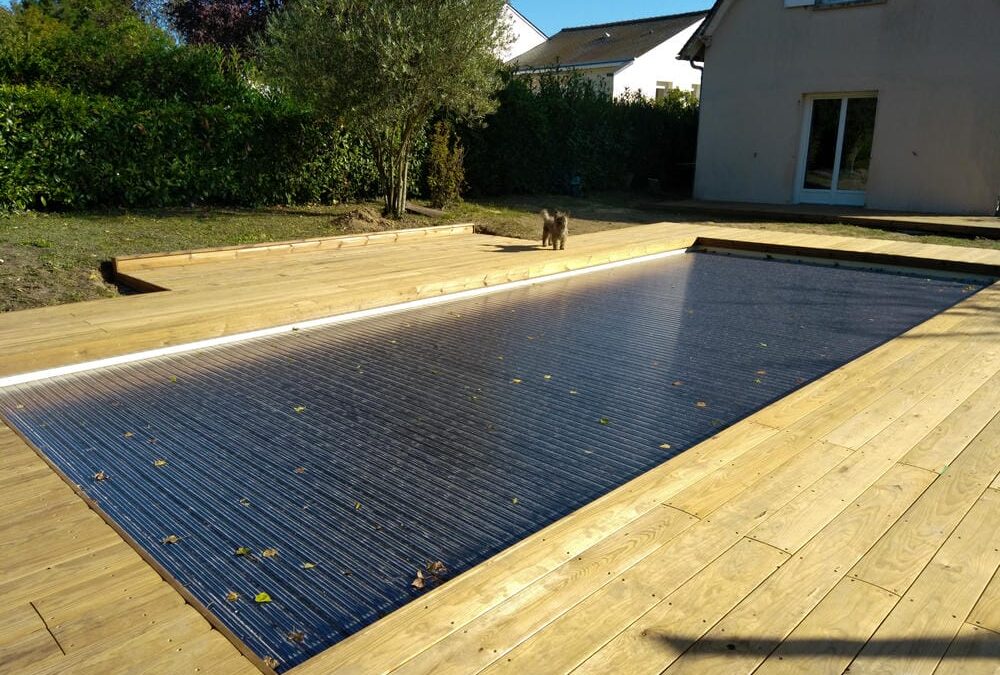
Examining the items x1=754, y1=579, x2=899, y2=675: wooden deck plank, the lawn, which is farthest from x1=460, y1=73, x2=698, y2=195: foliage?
x1=754, y1=579, x2=899, y2=675: wooden deck plank

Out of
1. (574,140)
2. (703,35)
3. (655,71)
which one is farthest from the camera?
(655,71)

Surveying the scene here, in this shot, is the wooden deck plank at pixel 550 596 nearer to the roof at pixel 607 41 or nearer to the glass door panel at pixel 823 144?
the glass door panel at pixel 823 144

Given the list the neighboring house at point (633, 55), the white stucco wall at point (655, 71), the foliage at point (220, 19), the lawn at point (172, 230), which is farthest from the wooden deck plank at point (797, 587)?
the white stucco wall at point (655, 71)

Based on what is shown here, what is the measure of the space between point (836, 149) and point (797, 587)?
39.1 ft

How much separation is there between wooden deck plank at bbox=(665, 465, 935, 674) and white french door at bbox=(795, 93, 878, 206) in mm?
11013

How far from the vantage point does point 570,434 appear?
3.03 meters

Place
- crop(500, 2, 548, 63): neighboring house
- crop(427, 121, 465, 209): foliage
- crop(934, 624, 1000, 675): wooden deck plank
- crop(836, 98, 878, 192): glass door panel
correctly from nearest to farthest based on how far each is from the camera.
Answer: crop(934, 624, 1000, 675): wooden deck plank
crop(427, 121, 465, 209): foliage
crop(836, 98, 878, 192): glass door panel
crop(500, 2, 548, 63): neighboring house

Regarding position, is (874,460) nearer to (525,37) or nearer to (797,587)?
(797,587)

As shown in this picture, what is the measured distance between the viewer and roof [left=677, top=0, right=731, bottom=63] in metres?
12.6

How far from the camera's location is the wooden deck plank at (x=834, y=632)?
1.50 meters

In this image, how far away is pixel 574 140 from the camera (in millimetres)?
13531

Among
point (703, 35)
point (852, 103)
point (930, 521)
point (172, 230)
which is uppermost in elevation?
point (703, 35)

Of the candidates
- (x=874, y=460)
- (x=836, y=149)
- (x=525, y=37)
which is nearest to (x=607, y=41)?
(x=525, y=37)

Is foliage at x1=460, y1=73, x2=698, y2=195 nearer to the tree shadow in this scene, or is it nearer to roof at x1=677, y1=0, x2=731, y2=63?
roof at x1=677, y1=0, x2=731, y2=63
